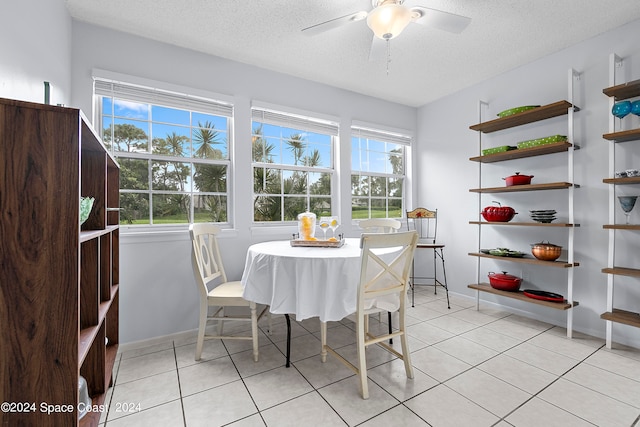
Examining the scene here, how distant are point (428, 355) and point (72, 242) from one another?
7.80 feet

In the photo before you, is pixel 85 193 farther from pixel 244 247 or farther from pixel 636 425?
pixel 636 425

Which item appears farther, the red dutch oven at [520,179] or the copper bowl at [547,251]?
the red dutch oven at [520,179]

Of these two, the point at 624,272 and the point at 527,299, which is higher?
the point at 624,272

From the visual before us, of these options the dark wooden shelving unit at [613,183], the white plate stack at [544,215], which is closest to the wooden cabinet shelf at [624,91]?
the dark wooden shelving unit at [613,183]

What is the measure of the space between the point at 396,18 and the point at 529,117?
1993mm

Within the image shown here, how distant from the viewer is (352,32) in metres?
2.48

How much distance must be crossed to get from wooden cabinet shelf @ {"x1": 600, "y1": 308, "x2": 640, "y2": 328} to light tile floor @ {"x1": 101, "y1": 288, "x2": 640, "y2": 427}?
29cm

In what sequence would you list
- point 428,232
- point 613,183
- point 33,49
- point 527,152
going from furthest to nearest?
point 428,232, point 527,152, point 613,183, point 33,49

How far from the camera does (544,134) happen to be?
3.02 m

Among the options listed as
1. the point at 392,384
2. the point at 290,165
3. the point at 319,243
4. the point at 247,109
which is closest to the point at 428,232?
the point at 290,165

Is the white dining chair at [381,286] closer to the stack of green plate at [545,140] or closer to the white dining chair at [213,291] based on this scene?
the white dining chair at [213,291]

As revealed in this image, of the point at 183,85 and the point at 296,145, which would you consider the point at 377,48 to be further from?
the point at 183,85

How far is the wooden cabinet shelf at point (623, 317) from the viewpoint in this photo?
2174mm

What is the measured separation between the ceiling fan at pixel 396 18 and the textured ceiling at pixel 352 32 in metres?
0.34
